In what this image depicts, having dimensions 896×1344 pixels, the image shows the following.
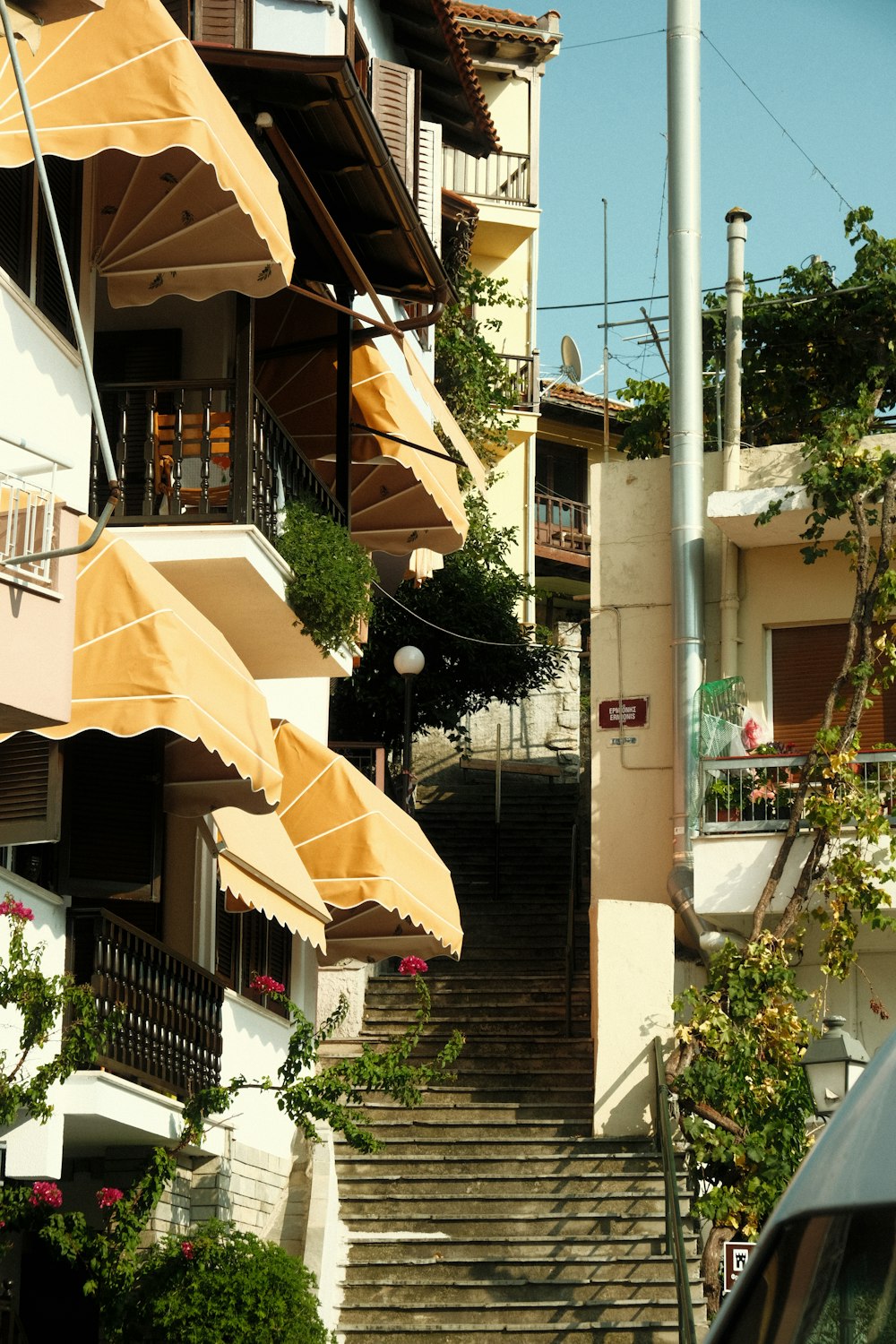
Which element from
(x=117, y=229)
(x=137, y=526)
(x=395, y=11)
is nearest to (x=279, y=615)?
(x=137, y=526)

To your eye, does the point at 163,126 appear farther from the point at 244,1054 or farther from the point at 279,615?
the point at 244,1054

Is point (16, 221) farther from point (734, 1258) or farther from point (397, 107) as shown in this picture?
point (397, 107)

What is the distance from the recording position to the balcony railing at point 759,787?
18.6m

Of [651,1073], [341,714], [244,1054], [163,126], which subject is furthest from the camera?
[341,714]

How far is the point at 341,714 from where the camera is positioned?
2788 cm

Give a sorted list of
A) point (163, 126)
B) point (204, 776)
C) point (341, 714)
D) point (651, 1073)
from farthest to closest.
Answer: point (341, 714), point (651, 1073), point (204, 776), point (163, 126)

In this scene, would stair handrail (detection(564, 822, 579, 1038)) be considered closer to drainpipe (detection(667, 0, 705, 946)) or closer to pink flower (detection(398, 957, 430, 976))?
drainpipe (detection(667, 0, 705, 946))

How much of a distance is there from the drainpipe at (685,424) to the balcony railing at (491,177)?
632 inches

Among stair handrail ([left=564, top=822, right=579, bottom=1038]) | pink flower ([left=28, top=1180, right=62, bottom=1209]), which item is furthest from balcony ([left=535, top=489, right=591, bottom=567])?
pink flower ([left=28, top=1180, right=62, bottom=1209])

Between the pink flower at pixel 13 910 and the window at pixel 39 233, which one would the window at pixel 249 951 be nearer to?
the pink flower at pixel 13 910

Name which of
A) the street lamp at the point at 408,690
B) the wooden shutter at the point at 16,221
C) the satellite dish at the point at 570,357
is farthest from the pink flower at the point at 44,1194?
the satellite dish at the point at 570,357

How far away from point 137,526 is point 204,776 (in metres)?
1.78

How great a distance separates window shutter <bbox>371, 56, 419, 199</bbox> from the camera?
60.7 ft

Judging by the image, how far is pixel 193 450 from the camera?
13977mm
